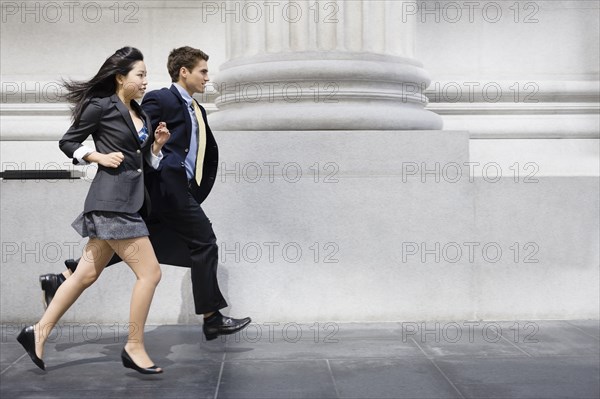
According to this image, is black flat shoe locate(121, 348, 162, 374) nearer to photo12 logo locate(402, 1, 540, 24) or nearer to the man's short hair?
the man's short hair

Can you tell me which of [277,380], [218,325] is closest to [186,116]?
[218,325]

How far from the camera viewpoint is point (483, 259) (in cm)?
680

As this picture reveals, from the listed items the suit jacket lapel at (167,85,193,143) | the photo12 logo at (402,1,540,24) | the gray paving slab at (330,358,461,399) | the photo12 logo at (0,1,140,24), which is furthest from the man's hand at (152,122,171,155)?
the photo12 logo at (402,1,540,24)

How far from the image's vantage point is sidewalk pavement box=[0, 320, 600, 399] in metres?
4.74

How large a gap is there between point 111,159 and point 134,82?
517 millimetres

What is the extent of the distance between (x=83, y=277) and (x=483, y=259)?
3.28 metres

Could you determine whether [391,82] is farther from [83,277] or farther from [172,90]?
[83,277]

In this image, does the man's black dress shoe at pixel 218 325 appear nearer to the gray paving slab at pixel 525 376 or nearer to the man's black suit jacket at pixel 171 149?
the man's black suit jacket at pixel 171 149

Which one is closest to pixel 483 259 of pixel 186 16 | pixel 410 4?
pixel 410 4

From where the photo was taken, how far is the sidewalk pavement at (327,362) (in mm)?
4742

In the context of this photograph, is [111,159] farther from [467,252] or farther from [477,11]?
[477,11]

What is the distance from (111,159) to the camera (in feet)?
16.0

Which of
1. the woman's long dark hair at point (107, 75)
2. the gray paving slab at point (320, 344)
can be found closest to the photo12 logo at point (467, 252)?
the gray paving slab at point (320, 344)

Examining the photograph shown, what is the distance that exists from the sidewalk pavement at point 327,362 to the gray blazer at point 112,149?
3.51ft
